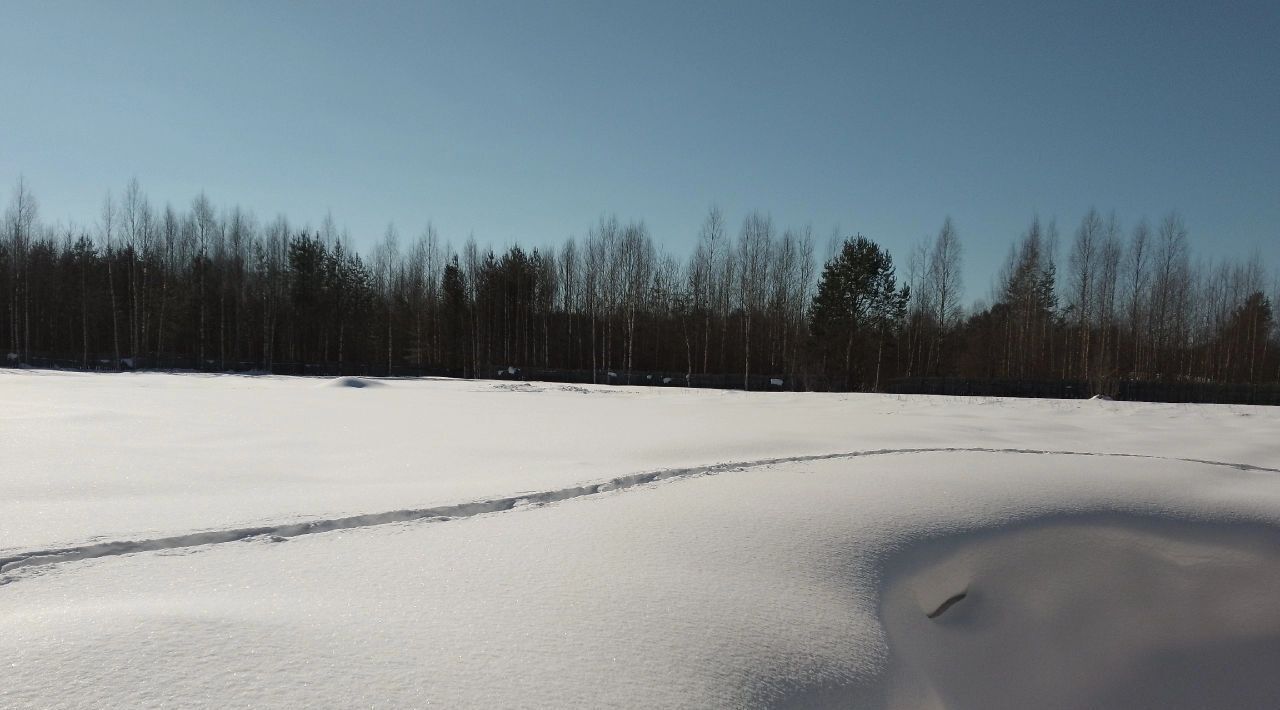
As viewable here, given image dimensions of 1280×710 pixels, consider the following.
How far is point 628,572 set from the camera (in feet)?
8.64

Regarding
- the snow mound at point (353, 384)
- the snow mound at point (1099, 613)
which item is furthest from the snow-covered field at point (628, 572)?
the snow mound at point (353, 384)

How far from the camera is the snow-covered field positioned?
1.81 m

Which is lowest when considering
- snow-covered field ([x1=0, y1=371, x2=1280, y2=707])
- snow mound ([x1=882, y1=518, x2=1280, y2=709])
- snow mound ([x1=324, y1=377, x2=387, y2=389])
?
snow mound ([x1=882, y1=518, x2=1280, y2=709])

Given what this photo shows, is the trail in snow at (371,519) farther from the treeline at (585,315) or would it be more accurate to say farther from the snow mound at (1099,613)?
the treeline at (585,315)

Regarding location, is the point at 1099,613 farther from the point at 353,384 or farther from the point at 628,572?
the point at 353,384

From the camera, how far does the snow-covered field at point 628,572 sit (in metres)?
1.81

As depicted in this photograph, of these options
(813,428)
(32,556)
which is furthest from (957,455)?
(32,556)

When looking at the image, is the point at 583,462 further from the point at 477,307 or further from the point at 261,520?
the point at 477,307

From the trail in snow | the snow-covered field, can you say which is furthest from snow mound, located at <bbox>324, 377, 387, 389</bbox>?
the trail in snow

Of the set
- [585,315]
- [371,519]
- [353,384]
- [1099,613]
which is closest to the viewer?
[371,519]

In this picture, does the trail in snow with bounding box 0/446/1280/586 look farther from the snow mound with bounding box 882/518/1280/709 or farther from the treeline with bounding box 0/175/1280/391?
the treeline with bounding box 0/175/1280/391

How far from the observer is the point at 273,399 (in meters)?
11.5

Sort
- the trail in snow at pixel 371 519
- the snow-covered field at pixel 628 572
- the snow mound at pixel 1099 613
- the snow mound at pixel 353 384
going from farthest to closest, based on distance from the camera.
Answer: the snow mound at pixel 353 384 → the snow mound at pixel 1099 613 → the trail in snow at pixel 371 519 → the snow-covered field at pixel 628 572

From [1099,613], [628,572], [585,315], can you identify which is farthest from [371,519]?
[585,315]
